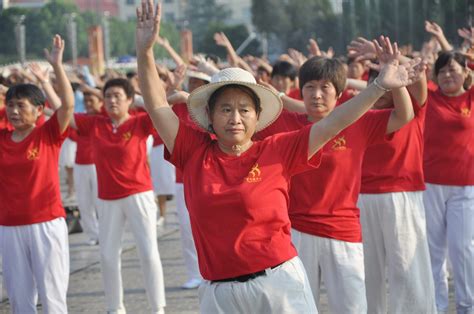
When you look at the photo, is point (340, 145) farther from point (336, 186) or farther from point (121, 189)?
point (121, 189)

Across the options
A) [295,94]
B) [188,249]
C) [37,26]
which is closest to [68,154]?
[37,26]

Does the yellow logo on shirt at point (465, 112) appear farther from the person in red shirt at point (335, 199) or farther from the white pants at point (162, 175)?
the white pants at point (162, 175)

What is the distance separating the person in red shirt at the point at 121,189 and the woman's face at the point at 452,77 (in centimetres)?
236

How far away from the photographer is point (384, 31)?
1188 inches

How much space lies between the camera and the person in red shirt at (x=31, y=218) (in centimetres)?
712

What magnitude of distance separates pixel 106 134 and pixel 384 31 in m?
22.4

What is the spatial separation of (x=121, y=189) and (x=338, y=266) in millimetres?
2923

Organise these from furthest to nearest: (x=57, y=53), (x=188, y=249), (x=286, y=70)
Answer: (x=286, y=70)
(x=188, y=249)
(x=57, y=53)

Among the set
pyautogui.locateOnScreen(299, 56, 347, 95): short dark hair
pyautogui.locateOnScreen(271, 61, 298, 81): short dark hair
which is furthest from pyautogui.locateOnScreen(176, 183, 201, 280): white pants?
pyautogui.locateOnScreen(299, 56, 347, 95): short dark hair

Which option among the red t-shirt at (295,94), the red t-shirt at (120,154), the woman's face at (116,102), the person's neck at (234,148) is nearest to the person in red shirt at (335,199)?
the person's neck at (234,148)

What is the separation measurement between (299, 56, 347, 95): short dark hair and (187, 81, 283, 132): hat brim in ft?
3.56

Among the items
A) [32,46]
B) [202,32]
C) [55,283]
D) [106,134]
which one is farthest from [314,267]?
[202,32]

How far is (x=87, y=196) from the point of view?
12703mm

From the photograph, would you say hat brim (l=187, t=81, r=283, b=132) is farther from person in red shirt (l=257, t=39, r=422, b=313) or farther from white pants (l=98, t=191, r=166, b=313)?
white pants (l=98, t=191, r=166, b=313)
